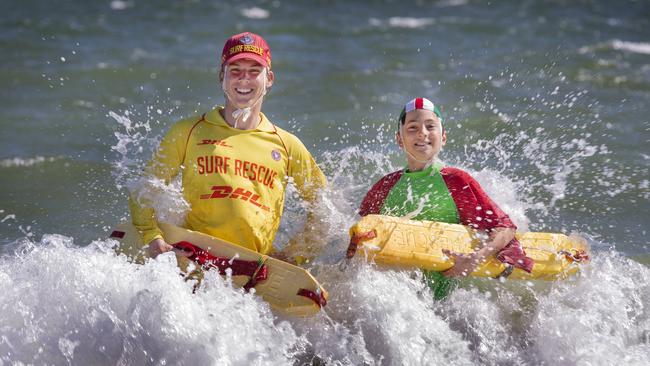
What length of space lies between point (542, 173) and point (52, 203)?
425 centimetres

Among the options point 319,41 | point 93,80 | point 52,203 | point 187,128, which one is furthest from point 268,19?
point 187,128

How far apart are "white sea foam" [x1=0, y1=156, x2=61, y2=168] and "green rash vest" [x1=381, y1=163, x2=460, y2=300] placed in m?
4.51

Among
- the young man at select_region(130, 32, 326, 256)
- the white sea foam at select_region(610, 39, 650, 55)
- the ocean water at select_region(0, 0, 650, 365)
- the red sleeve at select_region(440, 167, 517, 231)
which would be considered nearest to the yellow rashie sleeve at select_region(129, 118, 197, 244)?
the young man at select_region(130, 32, 326, 256)

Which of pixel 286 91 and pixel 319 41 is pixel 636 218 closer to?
pixel 286 91

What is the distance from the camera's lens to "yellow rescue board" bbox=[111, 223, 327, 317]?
4.96 m

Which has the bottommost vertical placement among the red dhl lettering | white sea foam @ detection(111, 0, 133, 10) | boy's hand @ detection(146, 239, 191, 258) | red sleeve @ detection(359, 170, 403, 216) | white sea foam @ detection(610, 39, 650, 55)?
boy's hand @ detection(146, 239, 191, 258)

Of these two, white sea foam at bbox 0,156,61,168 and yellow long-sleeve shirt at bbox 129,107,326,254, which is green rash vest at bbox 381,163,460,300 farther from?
white sea foam at bbox 0,156,61,168

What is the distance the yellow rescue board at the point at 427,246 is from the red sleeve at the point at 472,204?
9 cm

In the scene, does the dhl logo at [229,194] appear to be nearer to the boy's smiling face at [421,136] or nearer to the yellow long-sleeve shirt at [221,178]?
the yellow long-sleeve shirt at [221,178]

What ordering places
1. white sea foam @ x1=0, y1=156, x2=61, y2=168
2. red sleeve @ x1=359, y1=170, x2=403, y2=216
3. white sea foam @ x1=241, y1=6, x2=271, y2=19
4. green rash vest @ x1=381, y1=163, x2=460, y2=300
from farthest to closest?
1. white sea foam @ x1=241, y1=6, x2=271, y2=19
2. white sea foam @ x1=0, y1=156, x2=61, y2=168
3. red sleeve @ x1=359, y1=170, x2=403, y2=216
4. green rash vest @ x1=381, y1=163, x2=460, y2=300

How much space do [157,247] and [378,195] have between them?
1.43 metres

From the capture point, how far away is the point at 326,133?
374 inches

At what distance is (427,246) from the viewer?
5160 mm

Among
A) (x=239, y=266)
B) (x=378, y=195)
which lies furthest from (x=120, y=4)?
(x=239, y=266)
